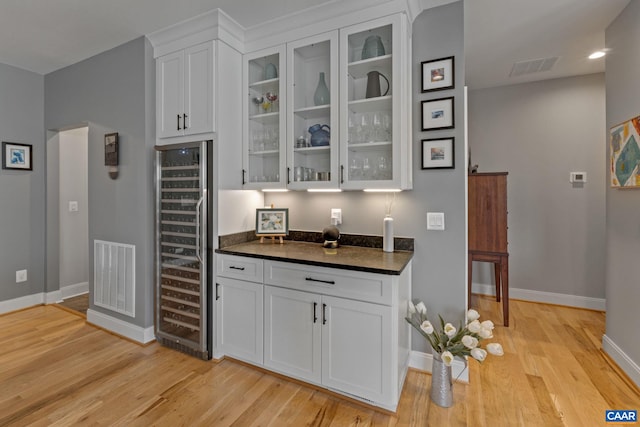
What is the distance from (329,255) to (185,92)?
187cm

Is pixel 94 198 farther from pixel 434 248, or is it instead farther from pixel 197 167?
pixel 434 248

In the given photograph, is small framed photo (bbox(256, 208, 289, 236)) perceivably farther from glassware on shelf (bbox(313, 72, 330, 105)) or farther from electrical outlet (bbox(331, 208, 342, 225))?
glassware on shelf (bbox(313, 72, 330, 105))

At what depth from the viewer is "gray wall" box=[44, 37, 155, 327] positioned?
2777 millimetres

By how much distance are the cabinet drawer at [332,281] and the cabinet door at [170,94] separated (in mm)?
1531

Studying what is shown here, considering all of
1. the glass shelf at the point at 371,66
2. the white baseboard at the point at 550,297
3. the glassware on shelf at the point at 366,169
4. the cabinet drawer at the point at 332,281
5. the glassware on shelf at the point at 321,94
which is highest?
the glass shelf at the point at 371,66

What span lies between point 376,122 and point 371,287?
1.21 meters

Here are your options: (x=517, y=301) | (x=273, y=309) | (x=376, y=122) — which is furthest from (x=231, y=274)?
(x=517, y=301)

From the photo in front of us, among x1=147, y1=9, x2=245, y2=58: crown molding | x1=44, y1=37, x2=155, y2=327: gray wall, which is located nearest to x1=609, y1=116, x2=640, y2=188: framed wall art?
x1=147, y1=9, x2=245, y2=58: crown molding

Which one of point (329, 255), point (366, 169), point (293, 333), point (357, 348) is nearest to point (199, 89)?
point (366, 169)

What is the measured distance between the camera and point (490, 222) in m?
3.17

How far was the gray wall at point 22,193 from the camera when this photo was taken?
11.1 ft

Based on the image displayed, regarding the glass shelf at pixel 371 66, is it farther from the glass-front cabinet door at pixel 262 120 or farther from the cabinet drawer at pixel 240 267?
the cabinet drawer at pixel 240 267

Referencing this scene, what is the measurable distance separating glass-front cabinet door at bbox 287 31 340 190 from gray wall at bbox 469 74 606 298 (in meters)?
2.47

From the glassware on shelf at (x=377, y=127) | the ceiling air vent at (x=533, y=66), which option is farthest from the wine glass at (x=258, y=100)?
the ceiling air vent at (x=533, y=66)
